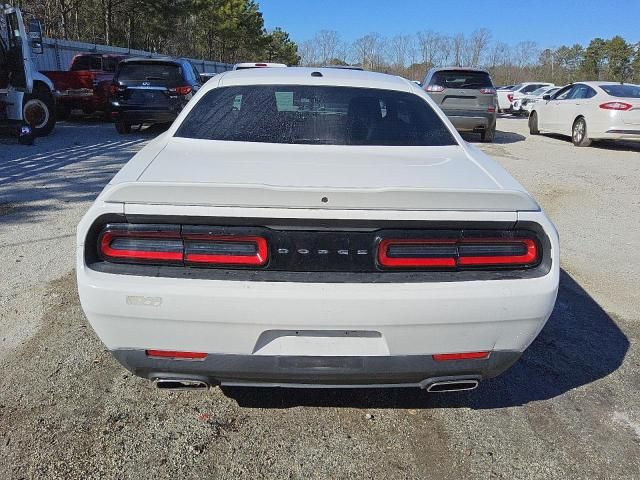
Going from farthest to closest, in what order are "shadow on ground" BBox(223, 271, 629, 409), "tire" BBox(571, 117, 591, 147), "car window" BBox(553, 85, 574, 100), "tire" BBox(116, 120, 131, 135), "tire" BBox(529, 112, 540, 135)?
"tire" BBox(529, 112, 540, 135) < "car window" BBox(553, 85, 574, 100) < "tire" BBox(571, 117, 591, 147) < "tire" BBox(116, 120, 131, 135) < "shadow on ground" BBox(223, 271, 629, 409)

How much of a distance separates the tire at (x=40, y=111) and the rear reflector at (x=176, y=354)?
11.0 m

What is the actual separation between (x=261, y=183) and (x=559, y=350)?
2332 mm

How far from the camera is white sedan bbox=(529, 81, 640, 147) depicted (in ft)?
39.2

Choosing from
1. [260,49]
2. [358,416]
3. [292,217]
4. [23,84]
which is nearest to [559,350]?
[358,416]

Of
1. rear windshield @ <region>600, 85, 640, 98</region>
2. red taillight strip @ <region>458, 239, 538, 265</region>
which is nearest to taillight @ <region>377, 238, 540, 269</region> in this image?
red taillight strip @ <region>458, 239, 538, 265</region>

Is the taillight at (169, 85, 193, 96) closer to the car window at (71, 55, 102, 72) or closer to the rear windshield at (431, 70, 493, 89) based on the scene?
the rear windshield at (431, 70, 493, 89)

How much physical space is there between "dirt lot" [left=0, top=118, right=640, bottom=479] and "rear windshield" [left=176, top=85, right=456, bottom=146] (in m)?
1.43

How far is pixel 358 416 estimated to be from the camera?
8.48 ft

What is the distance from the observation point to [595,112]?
496 inches

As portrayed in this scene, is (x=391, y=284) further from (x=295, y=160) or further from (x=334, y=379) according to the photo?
(x=295, y=160)

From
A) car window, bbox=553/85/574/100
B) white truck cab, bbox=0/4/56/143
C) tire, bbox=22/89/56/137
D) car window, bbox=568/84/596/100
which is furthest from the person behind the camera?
car window, bbox=553/85/574/100

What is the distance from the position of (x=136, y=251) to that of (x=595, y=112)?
525 inches

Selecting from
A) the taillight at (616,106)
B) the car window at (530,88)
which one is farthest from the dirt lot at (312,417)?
the car window at (530,88)

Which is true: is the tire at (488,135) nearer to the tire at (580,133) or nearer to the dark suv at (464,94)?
the dark suv at (464,94)
